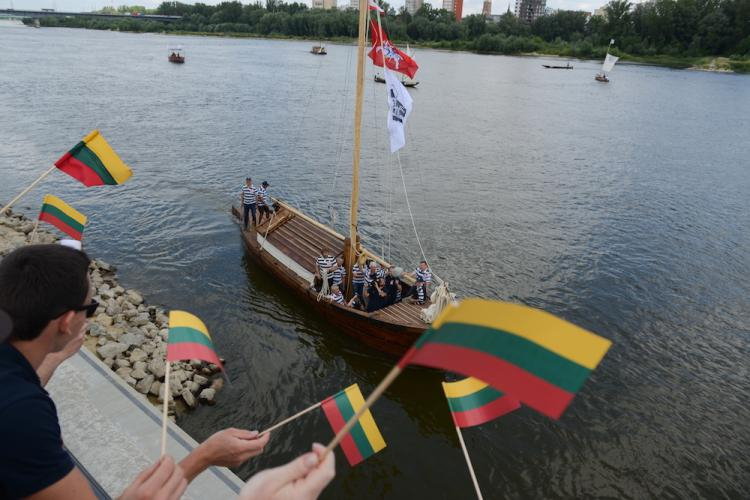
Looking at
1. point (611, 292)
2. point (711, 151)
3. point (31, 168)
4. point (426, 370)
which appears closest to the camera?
point (426, 370)

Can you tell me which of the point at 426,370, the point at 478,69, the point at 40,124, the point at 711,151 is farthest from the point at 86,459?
the point at 478,69

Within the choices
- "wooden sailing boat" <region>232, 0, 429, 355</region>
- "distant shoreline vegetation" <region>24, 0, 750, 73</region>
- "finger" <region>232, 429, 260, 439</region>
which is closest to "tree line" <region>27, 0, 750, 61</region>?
"distant shoreline vegetation" <region>24, 0, 750, 73</region>

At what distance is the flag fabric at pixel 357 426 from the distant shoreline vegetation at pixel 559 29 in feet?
376

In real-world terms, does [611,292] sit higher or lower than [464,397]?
lower

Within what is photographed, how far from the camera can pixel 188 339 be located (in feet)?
20.1

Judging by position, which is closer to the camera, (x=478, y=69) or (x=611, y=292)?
(x=611, y=292)

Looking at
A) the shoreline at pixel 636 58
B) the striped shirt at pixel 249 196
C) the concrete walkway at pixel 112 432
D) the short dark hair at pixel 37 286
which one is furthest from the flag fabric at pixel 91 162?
the shoreline at pixel 636 58

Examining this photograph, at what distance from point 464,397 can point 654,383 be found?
10.6m

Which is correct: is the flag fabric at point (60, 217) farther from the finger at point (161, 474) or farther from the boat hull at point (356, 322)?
the finger at point (161, 474)

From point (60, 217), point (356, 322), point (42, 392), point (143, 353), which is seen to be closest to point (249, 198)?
point (356, 322)

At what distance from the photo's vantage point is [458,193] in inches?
1179

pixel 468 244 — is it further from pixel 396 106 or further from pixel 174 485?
pixel 174 485

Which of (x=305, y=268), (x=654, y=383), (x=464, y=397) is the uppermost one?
(x=464, y=397)

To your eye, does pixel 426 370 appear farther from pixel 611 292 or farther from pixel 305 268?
pixel 611 292
